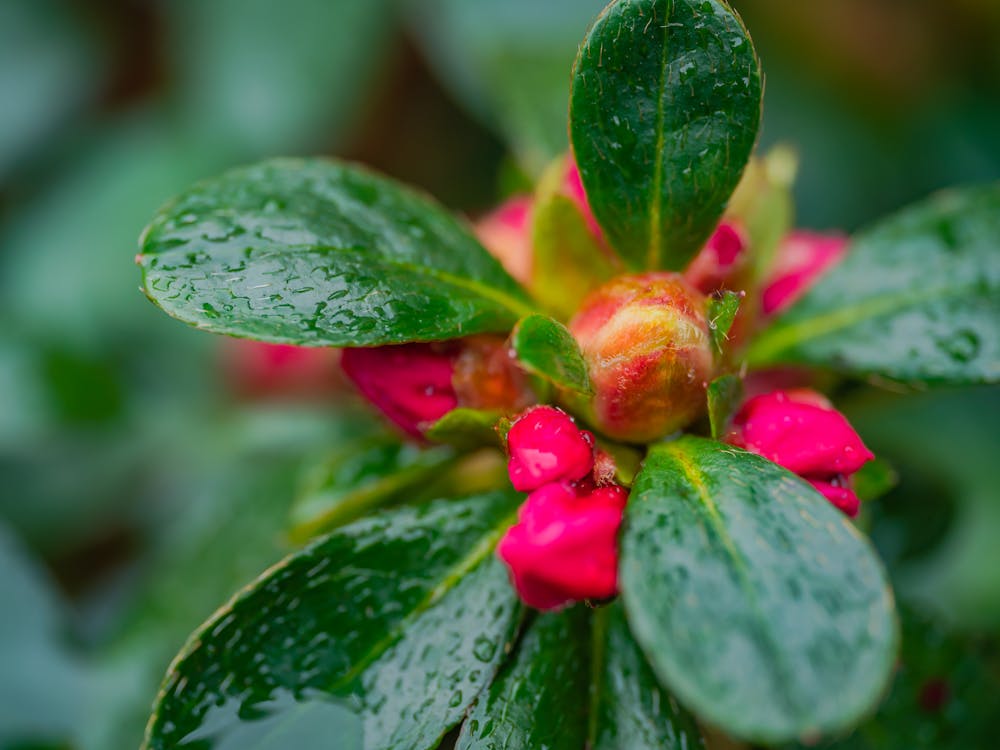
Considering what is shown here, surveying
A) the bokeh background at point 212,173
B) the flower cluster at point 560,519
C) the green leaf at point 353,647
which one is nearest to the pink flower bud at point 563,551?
the flower cluster at point 560,519

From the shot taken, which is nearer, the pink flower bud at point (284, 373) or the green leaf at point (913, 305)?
the green leaf at point (913, 305)

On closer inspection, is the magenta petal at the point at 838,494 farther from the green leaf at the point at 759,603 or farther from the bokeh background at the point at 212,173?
the bokeh background at the point at 212,173

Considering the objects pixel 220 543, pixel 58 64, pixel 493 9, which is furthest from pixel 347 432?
pixel 58 64

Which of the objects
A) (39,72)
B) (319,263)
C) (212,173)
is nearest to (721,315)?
(319,263)

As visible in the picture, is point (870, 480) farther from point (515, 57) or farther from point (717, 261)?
point (515, 57)

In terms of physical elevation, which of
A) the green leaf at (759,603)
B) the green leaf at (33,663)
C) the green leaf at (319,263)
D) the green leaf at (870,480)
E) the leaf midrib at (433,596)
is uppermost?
the green leaf at (319,263)

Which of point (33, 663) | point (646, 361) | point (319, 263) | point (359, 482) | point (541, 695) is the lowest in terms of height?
point (33, 663)
